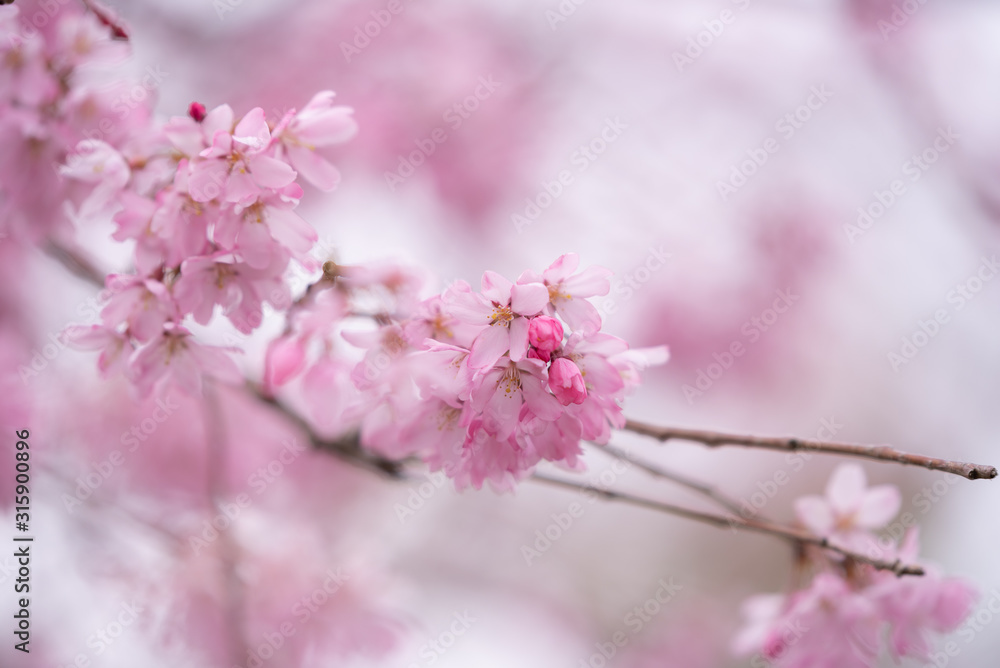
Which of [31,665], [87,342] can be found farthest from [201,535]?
[87,342]

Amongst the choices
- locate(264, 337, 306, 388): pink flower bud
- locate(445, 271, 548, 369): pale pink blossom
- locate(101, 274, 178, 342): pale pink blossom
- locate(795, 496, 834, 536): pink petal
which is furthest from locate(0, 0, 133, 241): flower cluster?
locate(795, 496, 834, 536): pink petal

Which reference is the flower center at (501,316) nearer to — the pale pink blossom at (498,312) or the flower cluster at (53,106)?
the pale pink blossom at (498,312)

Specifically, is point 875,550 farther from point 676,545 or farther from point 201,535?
point 676,545

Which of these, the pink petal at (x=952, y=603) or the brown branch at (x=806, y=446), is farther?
the pink petal at (x=952, y=603)

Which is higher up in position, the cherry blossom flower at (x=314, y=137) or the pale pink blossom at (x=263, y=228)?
the cherry blossom flower at (x=314, y=137)

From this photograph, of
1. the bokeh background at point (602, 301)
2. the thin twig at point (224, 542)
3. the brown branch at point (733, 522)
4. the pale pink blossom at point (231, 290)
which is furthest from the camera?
the bokeh background at point (602, 301)

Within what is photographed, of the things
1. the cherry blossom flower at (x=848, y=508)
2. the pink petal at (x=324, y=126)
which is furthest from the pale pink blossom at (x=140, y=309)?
the cherry blossom flower at (x=848, y=508)
